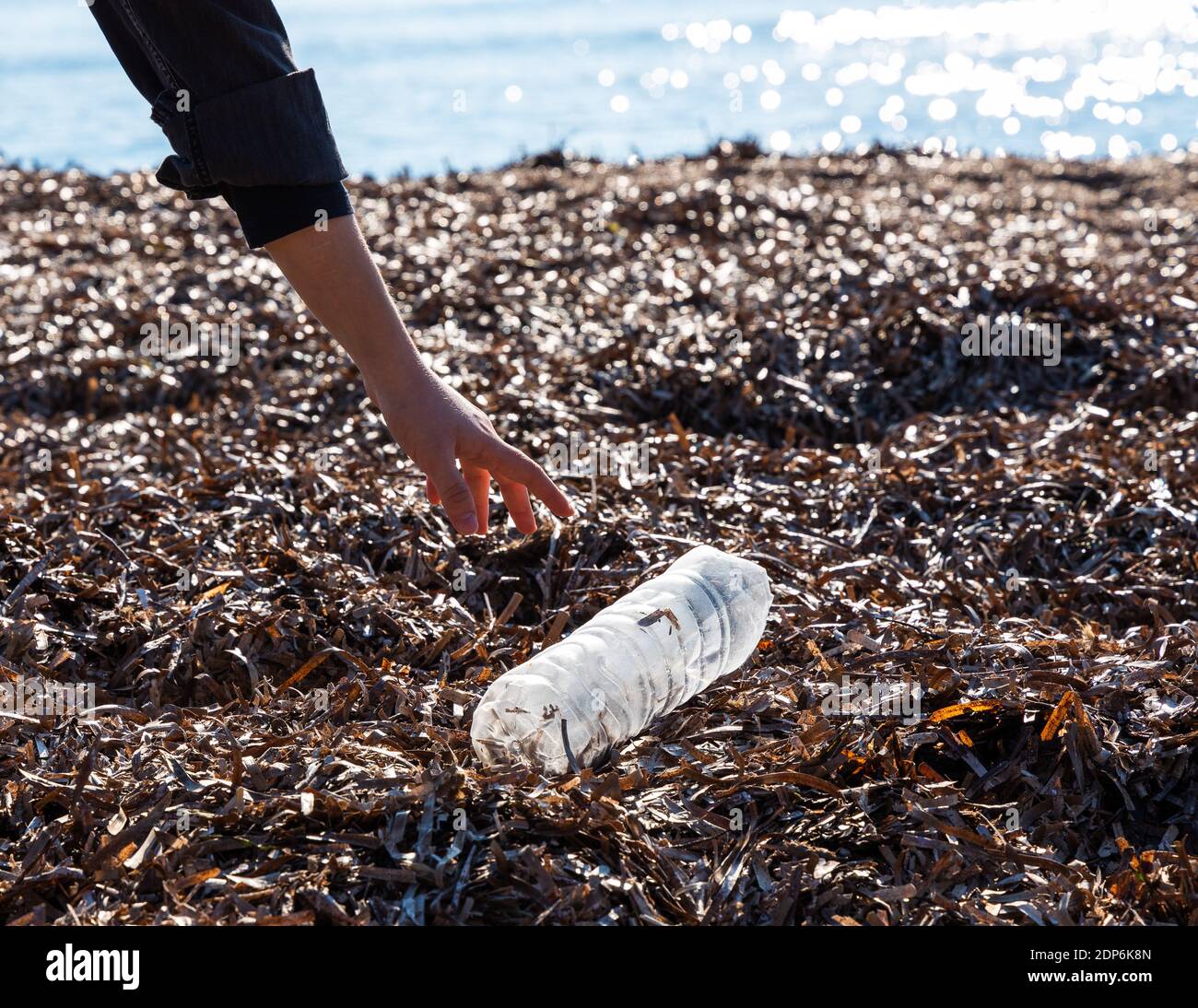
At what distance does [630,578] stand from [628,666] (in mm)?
735

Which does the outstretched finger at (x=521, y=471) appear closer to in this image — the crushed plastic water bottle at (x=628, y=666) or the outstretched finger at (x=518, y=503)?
the outstretched finger at (x=518, y=503)

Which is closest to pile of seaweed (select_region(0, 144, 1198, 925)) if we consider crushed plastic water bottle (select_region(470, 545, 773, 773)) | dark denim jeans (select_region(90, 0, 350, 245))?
crushed plastic water bottle (select_region(470, 545, 773, 773))

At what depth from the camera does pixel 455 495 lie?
84.7 inches

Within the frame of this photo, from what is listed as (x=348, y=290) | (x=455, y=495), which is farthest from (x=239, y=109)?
(x=455, y=495)

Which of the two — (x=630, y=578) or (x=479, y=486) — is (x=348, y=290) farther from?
(x=630, y=578)

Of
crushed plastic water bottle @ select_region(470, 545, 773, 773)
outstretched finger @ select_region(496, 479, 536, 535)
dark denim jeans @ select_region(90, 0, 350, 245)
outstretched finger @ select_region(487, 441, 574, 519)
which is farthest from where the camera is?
crushed plastic water bottle @ select_region(470, 545, 773, 773)

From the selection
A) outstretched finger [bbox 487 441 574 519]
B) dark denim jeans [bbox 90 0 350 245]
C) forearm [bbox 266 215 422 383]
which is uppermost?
dark denim jeans [bbox 90 0 350 245]

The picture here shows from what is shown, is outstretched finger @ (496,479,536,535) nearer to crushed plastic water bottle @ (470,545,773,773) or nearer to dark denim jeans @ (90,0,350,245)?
crushed plastic water bottle @ (470,545,773,773)

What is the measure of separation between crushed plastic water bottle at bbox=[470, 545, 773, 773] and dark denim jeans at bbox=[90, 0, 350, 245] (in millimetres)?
1143

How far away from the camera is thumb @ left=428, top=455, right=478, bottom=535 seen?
2.15 m

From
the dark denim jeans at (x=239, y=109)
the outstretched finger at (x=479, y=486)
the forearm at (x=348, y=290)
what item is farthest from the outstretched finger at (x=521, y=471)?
the dark denim jeans at (x=239, y=109)

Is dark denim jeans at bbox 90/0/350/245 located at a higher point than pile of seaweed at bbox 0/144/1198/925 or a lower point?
higher
